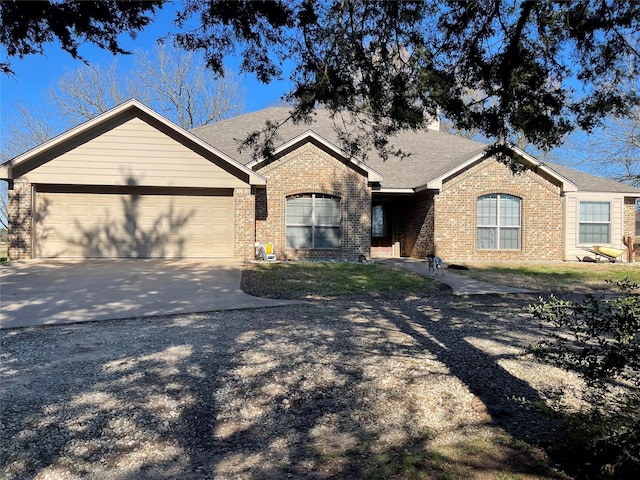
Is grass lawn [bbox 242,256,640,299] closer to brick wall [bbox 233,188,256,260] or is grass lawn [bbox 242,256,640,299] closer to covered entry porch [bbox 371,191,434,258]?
brick wall [bbox 233,188,256,260]

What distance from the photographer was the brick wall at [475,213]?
17.0 metres

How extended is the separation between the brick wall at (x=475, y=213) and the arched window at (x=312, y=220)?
396cm

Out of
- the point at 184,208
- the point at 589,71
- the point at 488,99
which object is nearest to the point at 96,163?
the point at 184,208

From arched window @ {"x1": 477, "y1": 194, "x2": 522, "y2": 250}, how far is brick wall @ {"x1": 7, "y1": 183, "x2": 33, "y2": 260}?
51.2ft

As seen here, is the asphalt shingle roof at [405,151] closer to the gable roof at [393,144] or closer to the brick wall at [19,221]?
the gable roof at [393,144]

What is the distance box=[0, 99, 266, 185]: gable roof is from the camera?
1380 centimetres

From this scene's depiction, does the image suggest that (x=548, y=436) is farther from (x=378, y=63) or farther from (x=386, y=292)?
(x=386, y=292)

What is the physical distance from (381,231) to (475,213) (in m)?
4.17

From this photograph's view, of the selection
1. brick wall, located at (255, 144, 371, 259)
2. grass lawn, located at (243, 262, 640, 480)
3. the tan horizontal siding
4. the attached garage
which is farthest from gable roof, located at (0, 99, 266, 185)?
grass lawn, located at (243, 262, 640, 480)

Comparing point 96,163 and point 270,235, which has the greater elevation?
point 96,163

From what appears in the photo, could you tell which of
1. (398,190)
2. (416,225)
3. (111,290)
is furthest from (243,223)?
(416,225)

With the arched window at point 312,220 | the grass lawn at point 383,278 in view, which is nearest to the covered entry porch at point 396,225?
the arched window at point 312,220

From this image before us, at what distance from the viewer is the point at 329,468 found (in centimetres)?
290

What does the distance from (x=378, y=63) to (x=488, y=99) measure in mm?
1703
